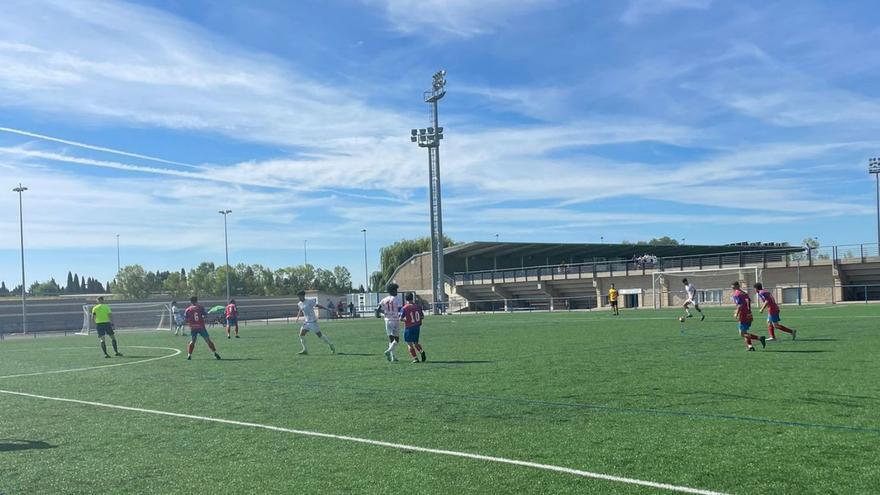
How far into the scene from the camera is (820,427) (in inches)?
336

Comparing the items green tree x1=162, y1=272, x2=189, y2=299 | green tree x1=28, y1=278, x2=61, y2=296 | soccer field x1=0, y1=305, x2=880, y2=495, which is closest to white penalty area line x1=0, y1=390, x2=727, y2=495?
soccer field x1=0, y1=305, x2=880, y2=495

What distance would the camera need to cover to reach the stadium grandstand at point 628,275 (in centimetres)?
5216

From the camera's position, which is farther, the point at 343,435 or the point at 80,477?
the point at 343,435

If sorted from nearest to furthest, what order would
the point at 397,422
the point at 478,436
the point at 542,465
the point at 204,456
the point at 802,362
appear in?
the point at 542,465 < the point at 204,456 < the point at 478,436 < the point at 397,422 < the point at 802,362

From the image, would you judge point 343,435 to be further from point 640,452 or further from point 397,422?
point 640,452

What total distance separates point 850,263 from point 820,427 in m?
49.4

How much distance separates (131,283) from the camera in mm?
113562

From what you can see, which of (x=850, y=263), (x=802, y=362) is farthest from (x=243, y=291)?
(x=802, y=362)

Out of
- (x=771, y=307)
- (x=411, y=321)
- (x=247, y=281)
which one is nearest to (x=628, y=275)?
(x=771, y=307)

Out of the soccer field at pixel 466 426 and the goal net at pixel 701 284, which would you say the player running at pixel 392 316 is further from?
the goal net at pixel 701 284

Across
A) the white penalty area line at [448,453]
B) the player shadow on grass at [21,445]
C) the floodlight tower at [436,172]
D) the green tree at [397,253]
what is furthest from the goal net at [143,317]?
the green tree at [397,253]

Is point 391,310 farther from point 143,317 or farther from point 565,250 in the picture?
point 565,250

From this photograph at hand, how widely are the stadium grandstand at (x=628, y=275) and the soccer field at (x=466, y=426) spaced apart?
38006 millimetres

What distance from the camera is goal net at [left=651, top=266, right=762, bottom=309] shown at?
54.8 metres
